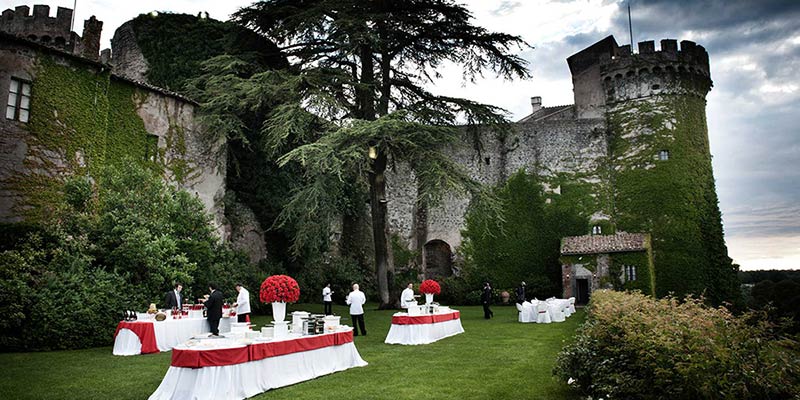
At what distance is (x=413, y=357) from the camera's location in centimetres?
990

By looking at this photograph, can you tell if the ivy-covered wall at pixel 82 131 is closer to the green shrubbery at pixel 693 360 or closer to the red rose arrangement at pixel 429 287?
the red rose arrangement at pixel 429 287

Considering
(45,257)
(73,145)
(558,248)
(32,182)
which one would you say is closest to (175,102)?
(73,145)

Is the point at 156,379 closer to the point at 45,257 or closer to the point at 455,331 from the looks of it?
the point at 45,257

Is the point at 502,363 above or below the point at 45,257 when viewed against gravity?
below

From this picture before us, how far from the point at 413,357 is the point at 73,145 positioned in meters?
11.3

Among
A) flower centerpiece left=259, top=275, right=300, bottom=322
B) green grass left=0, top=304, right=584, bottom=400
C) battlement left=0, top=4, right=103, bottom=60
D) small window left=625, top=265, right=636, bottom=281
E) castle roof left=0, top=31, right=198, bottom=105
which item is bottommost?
green grass left=0, top=304, right=584, bottom=400

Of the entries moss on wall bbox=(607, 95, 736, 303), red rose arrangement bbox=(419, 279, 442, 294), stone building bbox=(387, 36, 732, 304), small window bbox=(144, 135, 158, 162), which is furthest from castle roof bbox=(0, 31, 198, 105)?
moss on wall bbox=(607, 95, 736, 303)

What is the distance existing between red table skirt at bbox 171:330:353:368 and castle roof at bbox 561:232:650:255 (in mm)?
17965

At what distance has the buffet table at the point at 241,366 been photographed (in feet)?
20.4

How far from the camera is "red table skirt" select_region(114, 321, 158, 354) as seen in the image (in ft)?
34.3

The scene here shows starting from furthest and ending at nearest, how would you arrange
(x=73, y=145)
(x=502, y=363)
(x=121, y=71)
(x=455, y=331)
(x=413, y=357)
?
(x=121, y=71), (x=73, y=145), (x=455, y=331), (x=413, y=357), (x=502, y=363)

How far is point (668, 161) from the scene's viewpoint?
25.6 metres

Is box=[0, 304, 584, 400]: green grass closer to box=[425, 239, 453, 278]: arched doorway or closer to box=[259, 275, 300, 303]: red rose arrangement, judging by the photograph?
box=[259, 275, 300, 303]: red rose arrangement

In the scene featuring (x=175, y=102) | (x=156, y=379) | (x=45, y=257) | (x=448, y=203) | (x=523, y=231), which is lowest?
(x=156, y=379)
